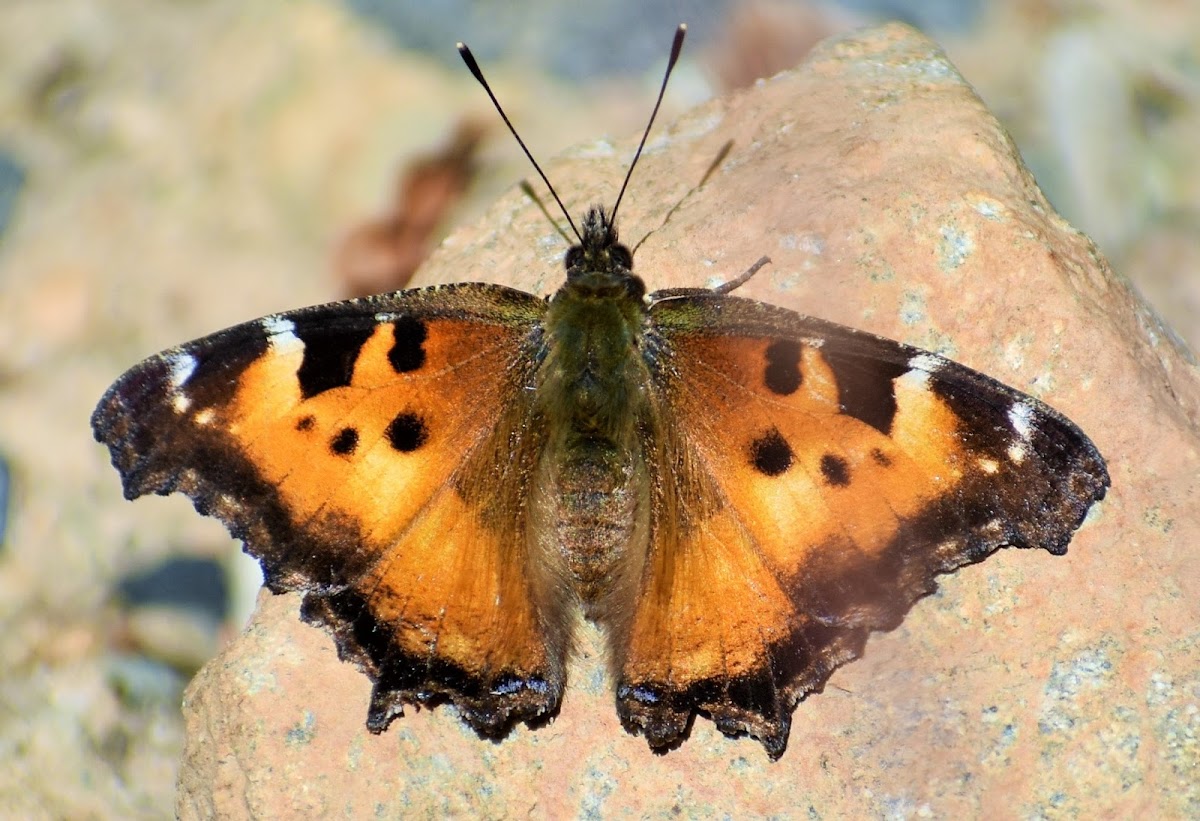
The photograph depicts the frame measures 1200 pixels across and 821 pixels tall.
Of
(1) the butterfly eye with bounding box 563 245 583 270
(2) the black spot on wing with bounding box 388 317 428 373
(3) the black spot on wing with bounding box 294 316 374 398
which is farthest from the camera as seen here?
(1) the butterfly eye with bounding box 563 245 583 270

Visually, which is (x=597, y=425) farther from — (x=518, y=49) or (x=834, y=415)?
(x=518, y=49)

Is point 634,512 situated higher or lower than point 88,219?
higher

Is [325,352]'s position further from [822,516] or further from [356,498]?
[822,516]

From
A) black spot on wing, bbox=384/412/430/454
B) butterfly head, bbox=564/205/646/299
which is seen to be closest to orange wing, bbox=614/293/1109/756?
butterfly head, bbox=564/205/646/299

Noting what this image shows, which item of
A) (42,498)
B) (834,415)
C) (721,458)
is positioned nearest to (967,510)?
(834,415)

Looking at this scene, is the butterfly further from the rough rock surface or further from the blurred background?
the blurred background

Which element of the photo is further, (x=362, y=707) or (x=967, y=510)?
(x=362, y=707)

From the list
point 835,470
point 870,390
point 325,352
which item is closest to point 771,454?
point 835,470
